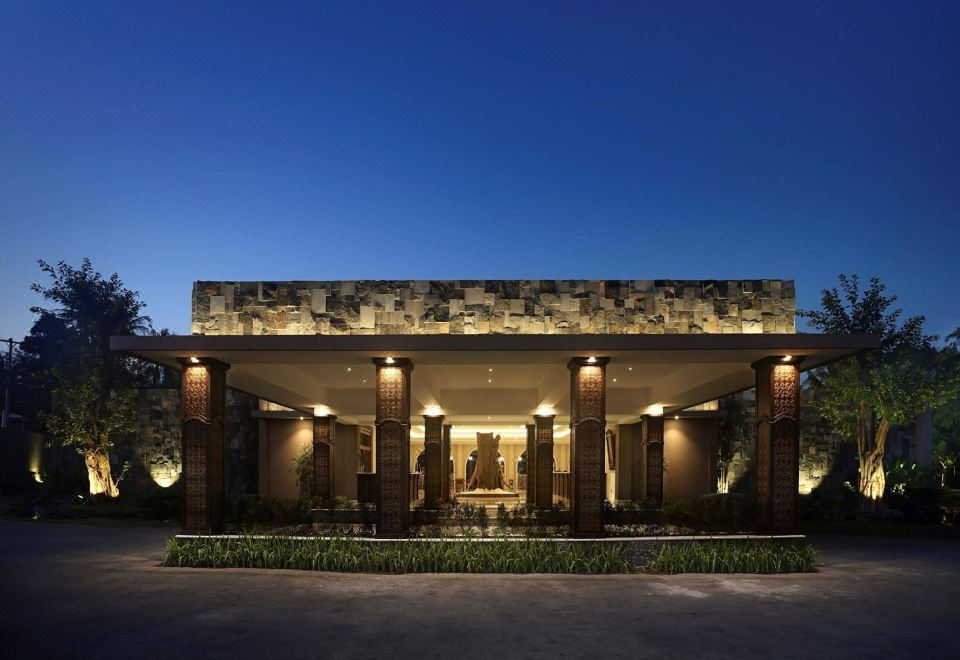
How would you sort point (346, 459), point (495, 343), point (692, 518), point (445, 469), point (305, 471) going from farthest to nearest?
point (346, 459) → point (445, 469) → point (305, 471) → point (692, 518) → point (495, 343)

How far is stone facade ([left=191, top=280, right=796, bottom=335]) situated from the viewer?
14664 mm

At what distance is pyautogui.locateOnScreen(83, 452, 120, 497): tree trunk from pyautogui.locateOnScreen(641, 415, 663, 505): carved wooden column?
19077 millimetres

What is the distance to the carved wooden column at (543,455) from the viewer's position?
2405 centimetres

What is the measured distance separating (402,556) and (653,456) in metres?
15.0

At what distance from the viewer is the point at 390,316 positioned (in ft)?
48.3

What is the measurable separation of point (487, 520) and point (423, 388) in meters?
5.40

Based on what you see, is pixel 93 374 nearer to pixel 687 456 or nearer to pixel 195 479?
pixel 195 479

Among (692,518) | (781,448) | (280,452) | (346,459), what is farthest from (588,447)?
(346,459)

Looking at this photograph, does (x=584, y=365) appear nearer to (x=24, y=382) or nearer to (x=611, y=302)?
(x=611, y=302)

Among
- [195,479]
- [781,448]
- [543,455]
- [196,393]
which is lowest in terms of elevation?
[543,455]

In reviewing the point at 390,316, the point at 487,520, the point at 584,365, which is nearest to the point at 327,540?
the point at 487,520

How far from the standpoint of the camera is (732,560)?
1343 cm

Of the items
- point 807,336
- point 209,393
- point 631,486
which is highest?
point 807,336

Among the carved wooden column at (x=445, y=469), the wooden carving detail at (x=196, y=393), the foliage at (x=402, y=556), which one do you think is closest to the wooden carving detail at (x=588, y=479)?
the foliage at (x=402, y=556)
